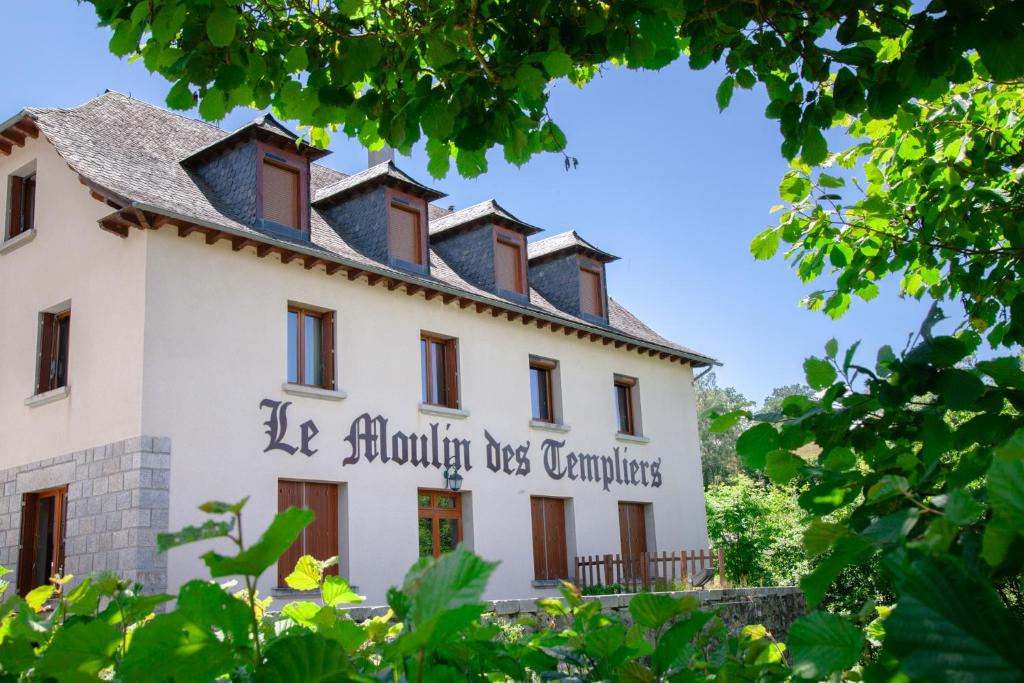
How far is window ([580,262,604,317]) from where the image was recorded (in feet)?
64.3

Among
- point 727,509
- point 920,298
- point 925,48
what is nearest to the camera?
point 925,48

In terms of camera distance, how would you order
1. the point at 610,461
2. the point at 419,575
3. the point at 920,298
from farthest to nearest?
the point at 610,461, the point at 920,298, the point at 419,575

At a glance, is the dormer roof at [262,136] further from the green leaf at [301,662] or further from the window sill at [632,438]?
the green leaf at [301,662]

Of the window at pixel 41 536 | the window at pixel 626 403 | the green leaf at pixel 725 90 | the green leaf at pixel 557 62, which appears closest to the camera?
the green leaf at pixel 557 62

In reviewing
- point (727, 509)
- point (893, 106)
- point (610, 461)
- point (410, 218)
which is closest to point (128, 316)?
point (410, 218)

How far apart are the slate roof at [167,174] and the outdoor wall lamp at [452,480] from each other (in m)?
3.00

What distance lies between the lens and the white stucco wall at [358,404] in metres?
12.3

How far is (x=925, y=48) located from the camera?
10.4ft

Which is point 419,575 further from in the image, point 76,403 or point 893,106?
point 76,403

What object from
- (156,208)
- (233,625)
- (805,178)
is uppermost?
(156,208)

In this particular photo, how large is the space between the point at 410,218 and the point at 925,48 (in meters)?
13.7

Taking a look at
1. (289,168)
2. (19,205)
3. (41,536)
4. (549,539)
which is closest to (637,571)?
(549,539)

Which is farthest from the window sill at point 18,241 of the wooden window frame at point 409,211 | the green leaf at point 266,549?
the green leaf at point 266,549

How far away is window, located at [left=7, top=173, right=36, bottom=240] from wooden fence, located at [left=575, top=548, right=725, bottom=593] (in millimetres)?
10989
